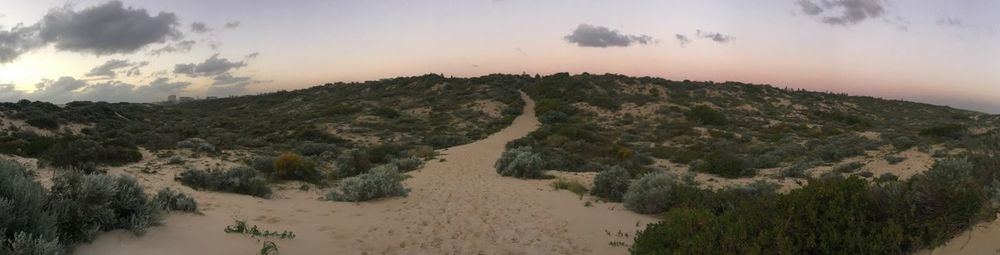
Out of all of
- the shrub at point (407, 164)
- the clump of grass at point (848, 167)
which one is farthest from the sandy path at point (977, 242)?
the shrub at point (407, 164)

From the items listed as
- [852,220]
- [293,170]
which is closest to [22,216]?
[852,220]

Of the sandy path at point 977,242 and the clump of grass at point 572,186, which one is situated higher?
the sandy path at point 977,242

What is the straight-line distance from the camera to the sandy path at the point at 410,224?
606 centimetres

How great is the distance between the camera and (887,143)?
19.5 metres

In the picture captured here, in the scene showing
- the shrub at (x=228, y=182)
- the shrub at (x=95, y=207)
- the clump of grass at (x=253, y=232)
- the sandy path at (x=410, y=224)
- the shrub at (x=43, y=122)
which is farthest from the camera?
the shrub at (x=43, y=122)

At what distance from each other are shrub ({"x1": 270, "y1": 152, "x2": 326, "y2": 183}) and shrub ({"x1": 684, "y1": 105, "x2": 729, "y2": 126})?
1016 inches

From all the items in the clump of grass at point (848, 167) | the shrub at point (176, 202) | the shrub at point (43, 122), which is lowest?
the clump of grass at point (848, 167)

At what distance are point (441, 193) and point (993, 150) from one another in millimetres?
9279

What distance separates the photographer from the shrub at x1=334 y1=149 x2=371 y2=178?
51.3 feet

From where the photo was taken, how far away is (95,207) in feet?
16.7

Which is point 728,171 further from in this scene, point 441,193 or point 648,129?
point 648,129

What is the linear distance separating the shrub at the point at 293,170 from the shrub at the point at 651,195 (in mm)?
8344

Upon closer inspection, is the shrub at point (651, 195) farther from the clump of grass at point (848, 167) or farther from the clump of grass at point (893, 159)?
the clump of grass at point (893, 159)

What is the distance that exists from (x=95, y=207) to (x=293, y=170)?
9.06 m
